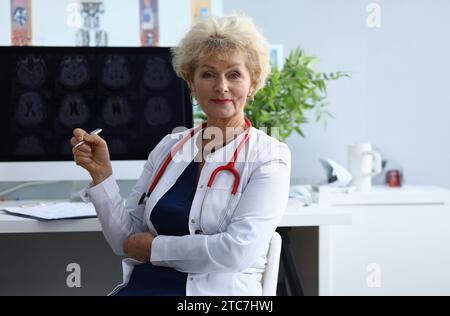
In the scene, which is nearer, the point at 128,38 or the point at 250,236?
the point at 250,236

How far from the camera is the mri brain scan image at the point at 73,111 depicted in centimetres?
219

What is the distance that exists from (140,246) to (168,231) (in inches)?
2.9

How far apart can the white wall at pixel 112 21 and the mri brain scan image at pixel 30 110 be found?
45 centimetres

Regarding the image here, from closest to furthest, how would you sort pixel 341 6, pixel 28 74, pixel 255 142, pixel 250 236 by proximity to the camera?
pixel 250 236 → pixel 255 142 → pixel 28 74 → pixel 341 6

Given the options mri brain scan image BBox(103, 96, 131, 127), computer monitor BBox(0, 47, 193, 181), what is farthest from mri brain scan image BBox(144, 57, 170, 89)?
mri brain scan image BBox(103, 96, 131, 127)

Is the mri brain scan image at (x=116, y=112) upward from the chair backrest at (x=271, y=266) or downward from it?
upward

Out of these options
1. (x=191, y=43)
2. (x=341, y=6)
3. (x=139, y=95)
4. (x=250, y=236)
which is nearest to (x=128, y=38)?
(x=139, y=95)

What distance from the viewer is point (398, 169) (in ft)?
9.16

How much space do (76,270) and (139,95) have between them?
0.78 metres

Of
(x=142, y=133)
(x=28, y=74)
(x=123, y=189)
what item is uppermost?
(x=28, y=74)

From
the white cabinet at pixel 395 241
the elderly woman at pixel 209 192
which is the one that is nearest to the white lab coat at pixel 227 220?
the elderly woman at pixel 209 192

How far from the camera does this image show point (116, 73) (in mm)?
2209

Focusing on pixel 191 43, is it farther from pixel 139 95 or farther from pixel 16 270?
pixel 16 270

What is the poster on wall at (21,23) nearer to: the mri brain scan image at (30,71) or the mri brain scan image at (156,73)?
the mri brain scan image at (30,71)
